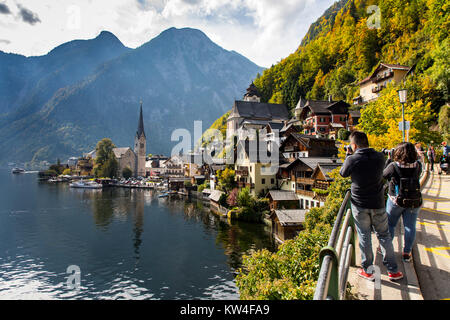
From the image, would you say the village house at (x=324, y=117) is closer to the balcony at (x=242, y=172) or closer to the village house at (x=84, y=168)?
the balcony at (x=242, y=172)

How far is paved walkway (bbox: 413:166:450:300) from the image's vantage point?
508cm

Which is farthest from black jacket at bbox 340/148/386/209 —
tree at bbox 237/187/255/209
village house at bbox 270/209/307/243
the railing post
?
tree at bbox 237/187/255/209

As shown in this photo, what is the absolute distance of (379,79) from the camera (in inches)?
2100

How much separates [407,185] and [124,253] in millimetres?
29763

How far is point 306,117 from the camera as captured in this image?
65.3m

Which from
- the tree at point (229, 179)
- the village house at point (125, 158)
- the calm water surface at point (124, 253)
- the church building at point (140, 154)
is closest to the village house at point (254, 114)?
the tree at point (229, 179)

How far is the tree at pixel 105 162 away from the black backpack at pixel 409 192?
122967 millimetres

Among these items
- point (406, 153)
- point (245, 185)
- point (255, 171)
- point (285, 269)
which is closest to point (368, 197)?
point (406, 153)

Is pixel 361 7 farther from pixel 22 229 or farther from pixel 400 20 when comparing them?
pixel 22 229

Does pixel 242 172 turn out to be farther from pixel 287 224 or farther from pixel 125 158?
pixel 125 158

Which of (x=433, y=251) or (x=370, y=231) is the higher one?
(x=370, y=231)

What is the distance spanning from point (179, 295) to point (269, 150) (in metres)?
32.5

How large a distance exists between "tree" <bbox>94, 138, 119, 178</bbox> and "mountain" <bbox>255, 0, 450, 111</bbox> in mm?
75147

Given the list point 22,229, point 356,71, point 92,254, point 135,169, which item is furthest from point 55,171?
point 356,71
